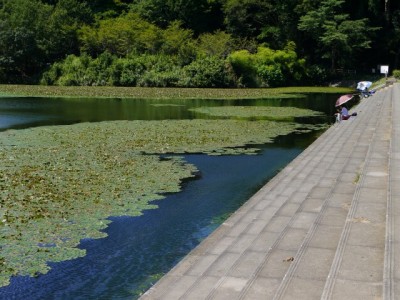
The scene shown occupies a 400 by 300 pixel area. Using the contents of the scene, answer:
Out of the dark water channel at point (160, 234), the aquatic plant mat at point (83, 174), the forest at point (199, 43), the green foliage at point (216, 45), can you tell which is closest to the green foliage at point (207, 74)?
the forest at point (199, 43)

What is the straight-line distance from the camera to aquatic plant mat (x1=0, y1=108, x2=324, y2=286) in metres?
8.17

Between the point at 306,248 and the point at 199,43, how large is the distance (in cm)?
5533

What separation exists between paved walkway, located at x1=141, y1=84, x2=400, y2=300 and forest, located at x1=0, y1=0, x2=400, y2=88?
42.5m

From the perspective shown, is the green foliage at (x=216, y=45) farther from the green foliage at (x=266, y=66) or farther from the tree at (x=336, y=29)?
the tree at (x=336, y=29)

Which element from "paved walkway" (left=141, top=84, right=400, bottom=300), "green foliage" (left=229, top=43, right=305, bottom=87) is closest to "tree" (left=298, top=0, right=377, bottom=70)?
"green foliage" (left=229, top=43, right=305, bottom=87)

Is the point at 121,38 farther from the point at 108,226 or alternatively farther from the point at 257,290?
the point at 257,290

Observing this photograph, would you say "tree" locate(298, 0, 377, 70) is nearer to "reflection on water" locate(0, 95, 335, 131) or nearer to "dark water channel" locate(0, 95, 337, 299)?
"reflection on water" locate(0, 95, 335, 131)

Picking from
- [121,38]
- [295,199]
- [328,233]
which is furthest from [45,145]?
[121,38]

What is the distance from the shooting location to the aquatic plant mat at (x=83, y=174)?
8172 millimetres

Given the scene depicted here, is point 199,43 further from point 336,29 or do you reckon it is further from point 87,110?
point 87,110

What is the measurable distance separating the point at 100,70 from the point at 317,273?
5175cm

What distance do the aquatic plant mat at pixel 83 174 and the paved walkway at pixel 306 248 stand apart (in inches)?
103

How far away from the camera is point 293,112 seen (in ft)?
95.3

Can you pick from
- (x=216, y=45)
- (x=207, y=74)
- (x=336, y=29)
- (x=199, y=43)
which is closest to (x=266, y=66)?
(x=207, y=74)
